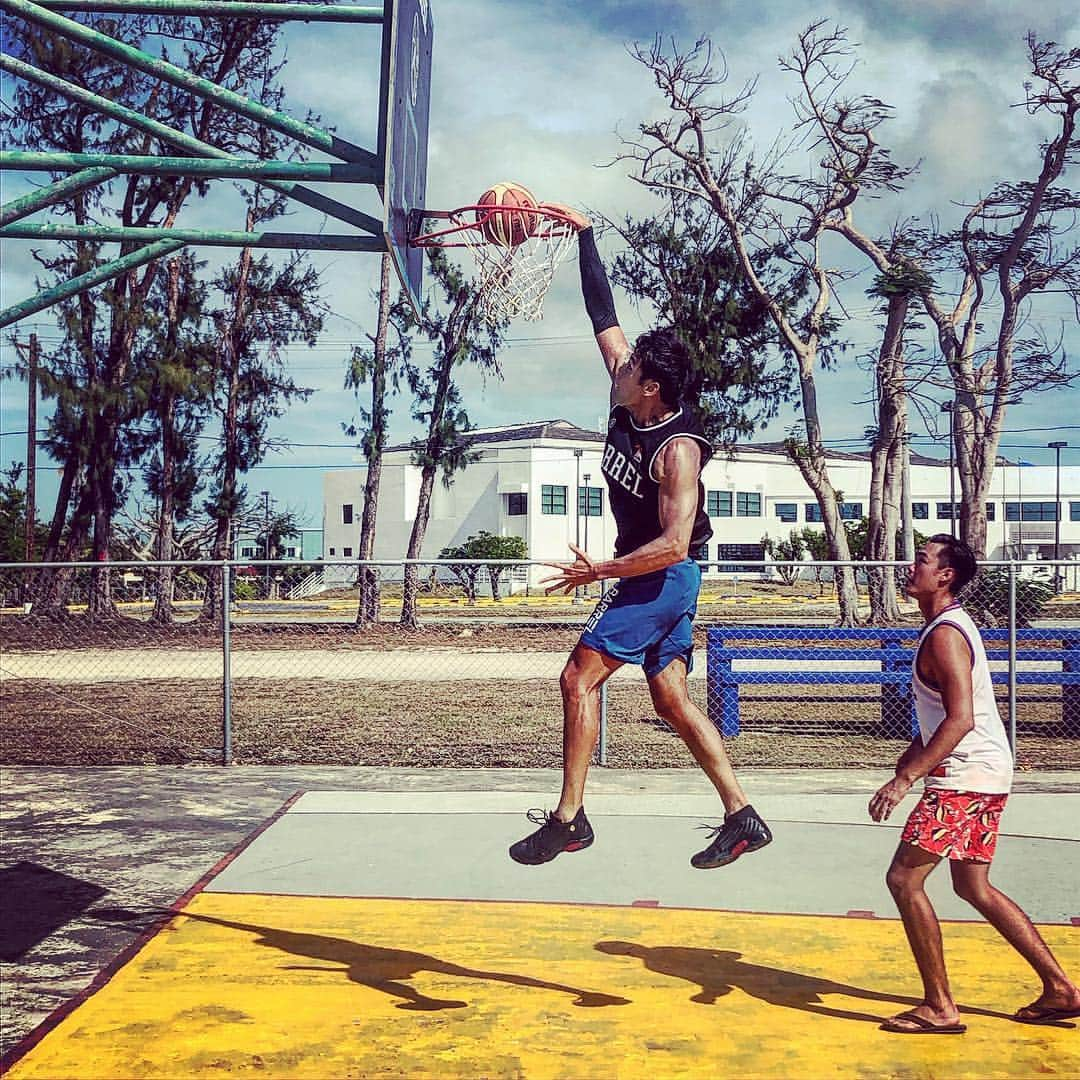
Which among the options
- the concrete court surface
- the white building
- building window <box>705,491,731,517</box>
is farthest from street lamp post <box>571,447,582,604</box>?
the concrete court surface

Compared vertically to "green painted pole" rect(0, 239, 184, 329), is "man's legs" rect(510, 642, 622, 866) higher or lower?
lower

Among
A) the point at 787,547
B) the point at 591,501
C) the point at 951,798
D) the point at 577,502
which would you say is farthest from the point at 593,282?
the point at 787,547

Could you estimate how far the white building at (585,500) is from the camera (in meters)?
61.7

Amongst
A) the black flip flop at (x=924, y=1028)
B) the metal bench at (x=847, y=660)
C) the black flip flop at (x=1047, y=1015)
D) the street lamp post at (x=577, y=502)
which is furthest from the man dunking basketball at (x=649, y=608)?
the street lamp post at (x=577, y=502)

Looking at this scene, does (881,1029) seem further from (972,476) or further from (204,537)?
(204,537)

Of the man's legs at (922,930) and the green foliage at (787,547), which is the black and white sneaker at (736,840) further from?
the green foliage at (787,547)

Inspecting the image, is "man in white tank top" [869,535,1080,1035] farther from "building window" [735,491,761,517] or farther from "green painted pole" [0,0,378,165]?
"building window" [735,491,761,517]

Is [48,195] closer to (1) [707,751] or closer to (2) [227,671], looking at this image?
(1) [707,751]

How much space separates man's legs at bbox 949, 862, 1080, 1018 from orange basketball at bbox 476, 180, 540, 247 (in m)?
3.28

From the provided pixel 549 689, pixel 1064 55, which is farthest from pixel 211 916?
pixel 1064 55

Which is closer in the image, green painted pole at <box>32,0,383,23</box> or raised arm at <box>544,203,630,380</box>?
raised arm at <box>544,203,630,380</box>

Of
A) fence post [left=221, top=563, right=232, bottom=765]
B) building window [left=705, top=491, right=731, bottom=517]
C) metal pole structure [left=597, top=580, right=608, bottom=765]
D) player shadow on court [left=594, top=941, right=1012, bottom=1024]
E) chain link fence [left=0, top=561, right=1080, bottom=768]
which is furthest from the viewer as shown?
building window [left=705, top=491, right=731, bottom=517]

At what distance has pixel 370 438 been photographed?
31.1 m

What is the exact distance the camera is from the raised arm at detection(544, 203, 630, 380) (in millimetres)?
5039
